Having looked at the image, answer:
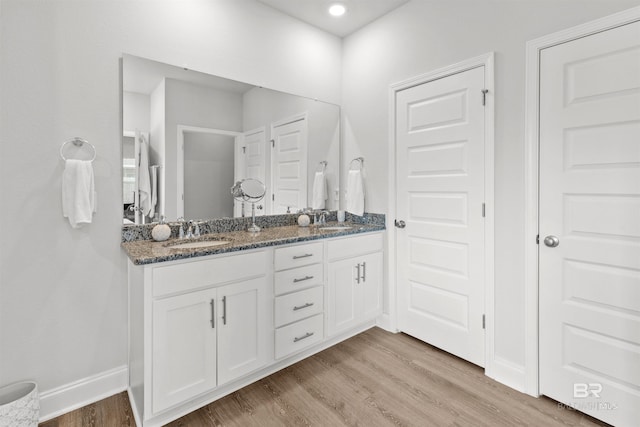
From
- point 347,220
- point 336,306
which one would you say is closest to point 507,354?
point 336,306

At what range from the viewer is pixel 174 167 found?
2.22 m

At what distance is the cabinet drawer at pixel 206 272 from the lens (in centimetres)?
161

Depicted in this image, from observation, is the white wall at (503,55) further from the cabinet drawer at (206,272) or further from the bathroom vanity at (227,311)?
the cabinet drawer at (206,272)

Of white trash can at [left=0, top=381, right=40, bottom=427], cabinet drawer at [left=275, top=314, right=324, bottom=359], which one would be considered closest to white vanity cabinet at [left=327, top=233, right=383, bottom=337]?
cabinet drawer at [left=275, top=314, right=324, bottom=359]

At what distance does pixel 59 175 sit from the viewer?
5.81ft

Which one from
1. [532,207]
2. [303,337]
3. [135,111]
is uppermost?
[135,111]

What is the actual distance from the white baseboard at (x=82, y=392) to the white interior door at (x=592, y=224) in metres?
2.52

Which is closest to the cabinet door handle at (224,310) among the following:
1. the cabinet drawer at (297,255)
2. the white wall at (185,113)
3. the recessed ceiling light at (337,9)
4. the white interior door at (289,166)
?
the cabinet drawer at (297,255)

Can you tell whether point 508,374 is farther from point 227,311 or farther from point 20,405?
point 20,405

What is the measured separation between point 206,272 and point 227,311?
266 mm

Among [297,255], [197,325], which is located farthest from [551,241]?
[197,325]

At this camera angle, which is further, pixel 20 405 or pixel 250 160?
pixel 250 160

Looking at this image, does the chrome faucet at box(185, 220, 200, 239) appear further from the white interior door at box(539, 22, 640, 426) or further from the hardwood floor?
the white interior door at box(539, 22, 640, 426)

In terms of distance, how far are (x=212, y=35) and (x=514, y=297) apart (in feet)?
8.78
